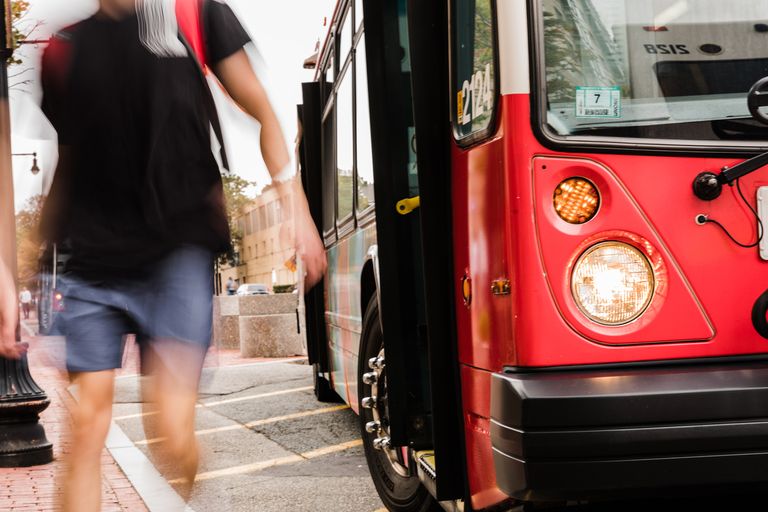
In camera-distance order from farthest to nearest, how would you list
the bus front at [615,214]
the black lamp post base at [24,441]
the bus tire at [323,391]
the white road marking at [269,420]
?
1. the bus tire at [323,391]
2. the white road marking at [269,420]
3. the black lamp post base at [24,441]
4. the bus front at [615,214]

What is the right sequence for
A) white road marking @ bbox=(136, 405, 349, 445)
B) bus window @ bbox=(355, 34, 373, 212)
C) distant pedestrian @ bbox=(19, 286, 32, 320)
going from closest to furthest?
bus window @ bbox=(355, 34, 373, 212) < white road marking @ bbox=(136, 405, 349, 445) < distant pedestrian @ bbox=(19, 286, 32, 320)

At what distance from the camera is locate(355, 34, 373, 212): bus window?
5492mm

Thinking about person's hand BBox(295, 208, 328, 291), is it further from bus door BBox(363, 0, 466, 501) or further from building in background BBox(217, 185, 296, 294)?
building in background BBox(217, 185, 296, 294)

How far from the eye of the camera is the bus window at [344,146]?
6.12m

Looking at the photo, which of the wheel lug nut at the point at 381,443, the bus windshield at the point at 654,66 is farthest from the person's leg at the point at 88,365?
the wheel lug nut at the point at 381,443

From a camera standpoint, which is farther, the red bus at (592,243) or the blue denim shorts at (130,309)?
the blue denim shorts at (130,309)

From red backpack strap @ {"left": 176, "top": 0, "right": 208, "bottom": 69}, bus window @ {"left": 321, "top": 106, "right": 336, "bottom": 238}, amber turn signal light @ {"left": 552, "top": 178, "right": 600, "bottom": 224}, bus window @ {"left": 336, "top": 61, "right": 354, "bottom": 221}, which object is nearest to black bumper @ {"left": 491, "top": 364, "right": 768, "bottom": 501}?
amber turn signal light @ {"left": 552, "top": 178, "right": 600, "bottom": 224}

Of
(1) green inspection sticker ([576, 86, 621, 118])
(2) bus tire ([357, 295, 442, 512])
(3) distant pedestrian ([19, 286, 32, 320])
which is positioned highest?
(1) green inspection sticker ([576, 86, 621, 118])

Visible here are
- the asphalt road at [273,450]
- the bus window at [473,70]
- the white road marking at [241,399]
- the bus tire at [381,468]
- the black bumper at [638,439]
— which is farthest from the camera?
the white road marking at [241,399]

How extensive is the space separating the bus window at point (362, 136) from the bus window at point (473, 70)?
2.24 meters

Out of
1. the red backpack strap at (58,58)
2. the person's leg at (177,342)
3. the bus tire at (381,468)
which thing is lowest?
the bus tire at (381,468)

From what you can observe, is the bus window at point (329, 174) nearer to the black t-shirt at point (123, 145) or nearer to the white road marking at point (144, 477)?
the white road marking at point (144, 477)

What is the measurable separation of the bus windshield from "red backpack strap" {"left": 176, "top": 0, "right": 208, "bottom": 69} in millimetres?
991

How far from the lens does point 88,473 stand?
2684 millimetres
